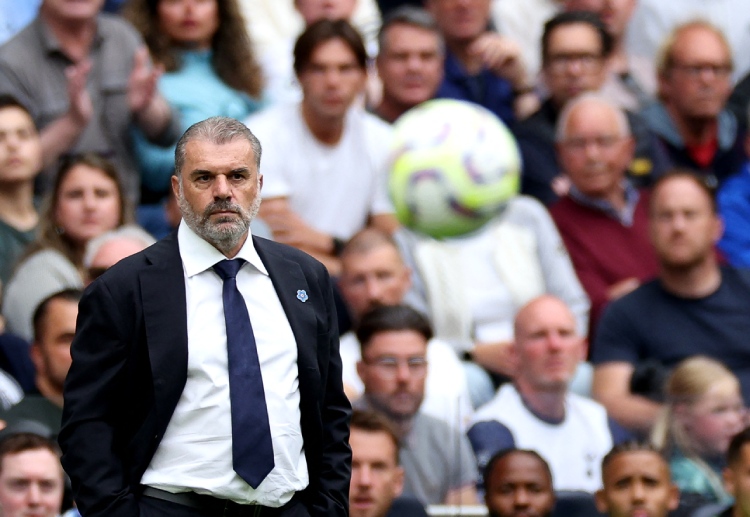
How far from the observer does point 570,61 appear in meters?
8.82

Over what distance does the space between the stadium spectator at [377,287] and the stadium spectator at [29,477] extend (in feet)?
5.49

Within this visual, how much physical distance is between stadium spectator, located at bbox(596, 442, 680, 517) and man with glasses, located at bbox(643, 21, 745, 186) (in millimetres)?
3095

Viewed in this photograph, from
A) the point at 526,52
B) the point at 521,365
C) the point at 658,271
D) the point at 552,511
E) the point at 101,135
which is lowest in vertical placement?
the point at 552,511

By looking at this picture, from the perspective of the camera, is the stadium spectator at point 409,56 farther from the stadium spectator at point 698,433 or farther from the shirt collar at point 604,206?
the stadium spectator at point 698,433

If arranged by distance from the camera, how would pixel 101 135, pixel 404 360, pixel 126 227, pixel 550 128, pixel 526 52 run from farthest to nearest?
pixel 526 52 < pixel 550 128 < pixel 101 135 < pixel 126 227 < pixel 404 360

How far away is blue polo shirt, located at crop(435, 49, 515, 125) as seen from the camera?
9102mm

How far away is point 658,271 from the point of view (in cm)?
817

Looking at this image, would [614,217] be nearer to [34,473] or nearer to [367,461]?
[367,461]

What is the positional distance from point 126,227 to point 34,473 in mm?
1878

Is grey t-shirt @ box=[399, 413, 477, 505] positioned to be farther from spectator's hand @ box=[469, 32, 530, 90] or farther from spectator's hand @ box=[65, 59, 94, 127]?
spectator's hand @ box=[469, 32, 530, 90]

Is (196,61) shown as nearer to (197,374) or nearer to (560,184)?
(560,184)

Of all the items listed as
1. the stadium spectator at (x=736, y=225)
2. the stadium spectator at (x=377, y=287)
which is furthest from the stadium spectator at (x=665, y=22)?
→ the stadium spectator at (x=377, y=287)

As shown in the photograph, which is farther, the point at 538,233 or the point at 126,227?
the point at 538,233

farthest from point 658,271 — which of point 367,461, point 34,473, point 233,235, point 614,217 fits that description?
point 233,235
